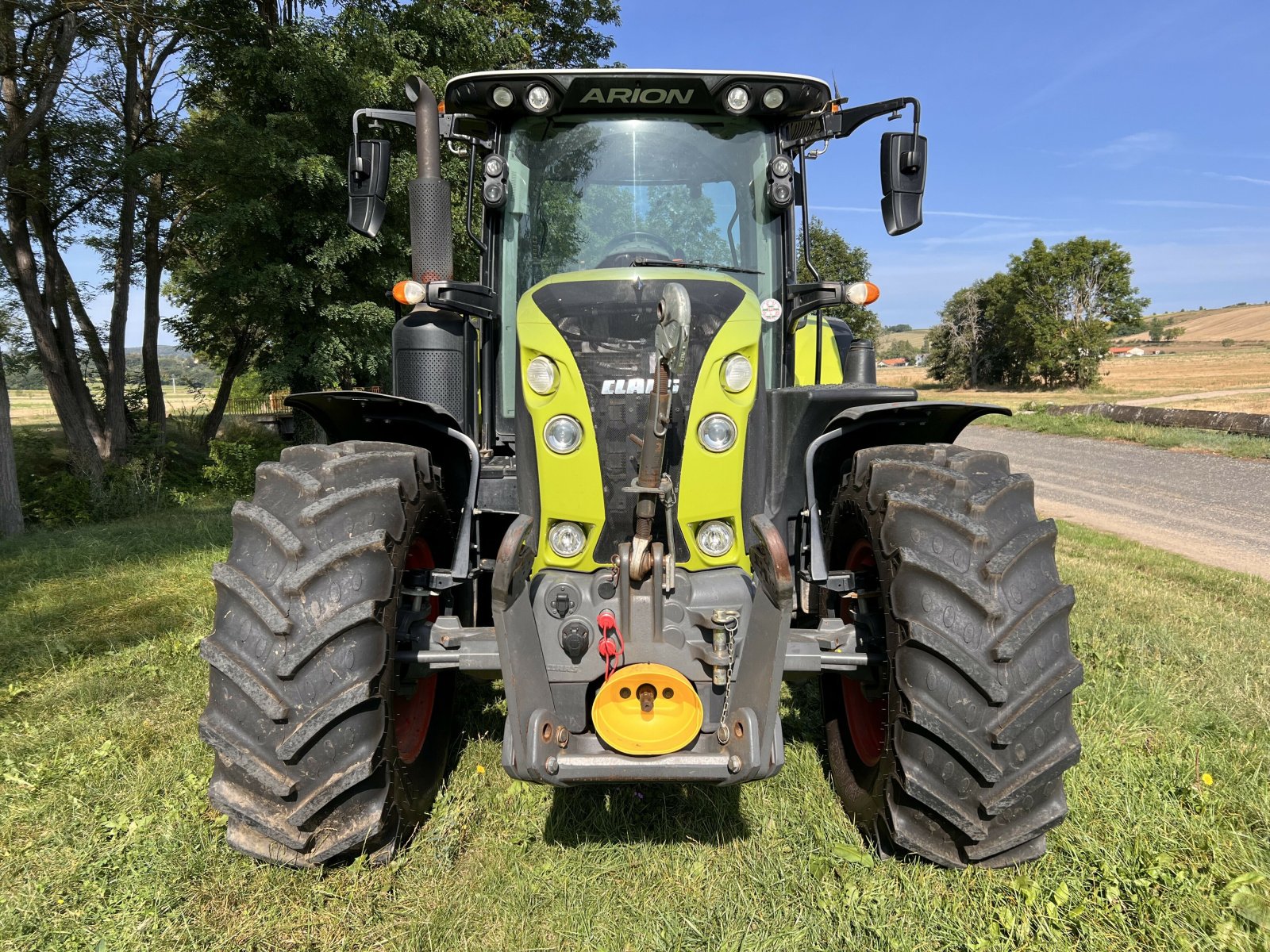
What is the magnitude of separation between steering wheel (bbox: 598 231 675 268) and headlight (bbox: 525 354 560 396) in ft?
2.69

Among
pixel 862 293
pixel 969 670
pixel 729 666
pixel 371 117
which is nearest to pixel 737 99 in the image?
pixel 862 293

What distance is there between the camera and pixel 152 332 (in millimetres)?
14305

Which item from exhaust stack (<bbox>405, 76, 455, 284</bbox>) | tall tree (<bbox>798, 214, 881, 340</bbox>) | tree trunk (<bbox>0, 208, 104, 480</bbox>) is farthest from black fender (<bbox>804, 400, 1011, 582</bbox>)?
tall tree (<bbox>798, 214, 881, 340</bbox>)

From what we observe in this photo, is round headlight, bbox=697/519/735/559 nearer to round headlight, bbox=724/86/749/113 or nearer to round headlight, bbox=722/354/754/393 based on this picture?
round headlight, bbox=722/354/754/393

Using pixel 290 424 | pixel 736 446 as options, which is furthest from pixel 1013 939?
pixel 290 424

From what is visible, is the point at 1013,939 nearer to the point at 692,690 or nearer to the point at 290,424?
the point at 692,690

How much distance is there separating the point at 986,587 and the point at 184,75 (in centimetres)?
1485

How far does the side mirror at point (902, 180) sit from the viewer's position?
3346 mm

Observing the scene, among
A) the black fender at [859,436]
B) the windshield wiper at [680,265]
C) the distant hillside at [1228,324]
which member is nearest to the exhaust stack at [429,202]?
the windshield wiper at [680,265]

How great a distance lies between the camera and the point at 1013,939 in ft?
7.52

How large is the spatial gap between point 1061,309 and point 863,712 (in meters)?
43.5

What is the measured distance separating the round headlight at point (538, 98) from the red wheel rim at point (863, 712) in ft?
7.19

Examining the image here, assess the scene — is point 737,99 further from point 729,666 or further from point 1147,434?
point 1147,434

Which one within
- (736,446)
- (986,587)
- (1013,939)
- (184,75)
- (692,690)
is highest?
(184,75)
